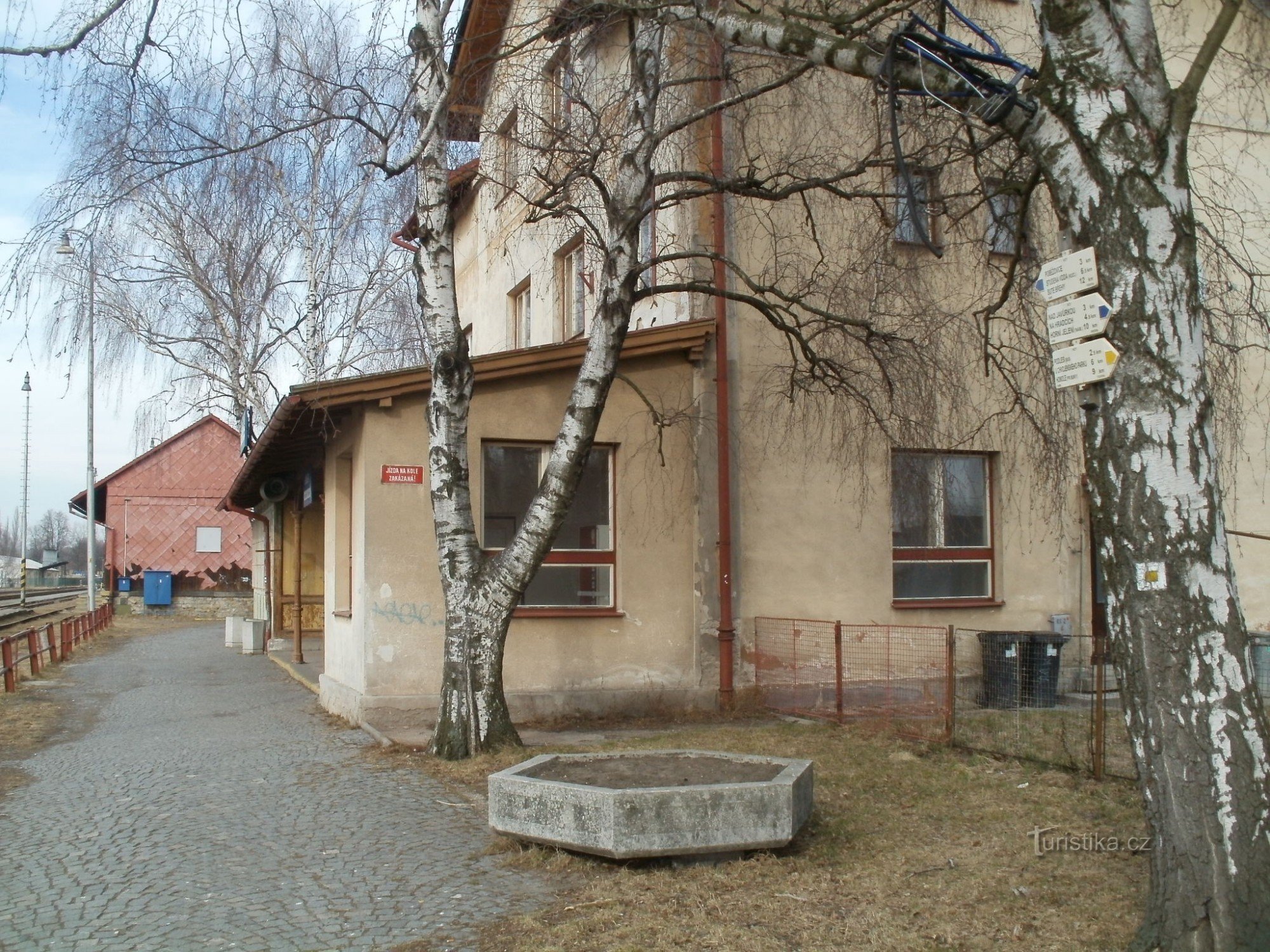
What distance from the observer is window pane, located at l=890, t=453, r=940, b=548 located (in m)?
12.6

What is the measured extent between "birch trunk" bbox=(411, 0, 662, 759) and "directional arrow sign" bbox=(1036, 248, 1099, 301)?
15.3ft

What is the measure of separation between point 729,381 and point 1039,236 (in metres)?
3.78

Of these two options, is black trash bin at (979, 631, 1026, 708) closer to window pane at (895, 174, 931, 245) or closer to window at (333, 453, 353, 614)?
window pane at (895, 174, 931, 245)

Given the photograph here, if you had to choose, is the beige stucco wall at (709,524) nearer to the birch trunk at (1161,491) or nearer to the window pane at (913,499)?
the window pane at (913,499)

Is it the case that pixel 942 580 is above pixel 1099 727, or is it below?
above

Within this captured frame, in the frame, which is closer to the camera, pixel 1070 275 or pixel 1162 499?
pixel 1162 499

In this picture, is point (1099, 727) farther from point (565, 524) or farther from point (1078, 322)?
point (565, 524)

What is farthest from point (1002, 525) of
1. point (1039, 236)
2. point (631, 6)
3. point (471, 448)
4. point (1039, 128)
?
point (1039, 128)

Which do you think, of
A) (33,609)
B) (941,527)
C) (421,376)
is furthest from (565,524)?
(33,609)

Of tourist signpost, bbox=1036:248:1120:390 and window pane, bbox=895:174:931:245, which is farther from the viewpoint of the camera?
window pane, bbox=895:174:931:245

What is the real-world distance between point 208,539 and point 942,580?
37104 millimetres

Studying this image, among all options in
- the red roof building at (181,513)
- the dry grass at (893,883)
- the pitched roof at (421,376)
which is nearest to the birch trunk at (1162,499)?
the dry grass at (893,883)

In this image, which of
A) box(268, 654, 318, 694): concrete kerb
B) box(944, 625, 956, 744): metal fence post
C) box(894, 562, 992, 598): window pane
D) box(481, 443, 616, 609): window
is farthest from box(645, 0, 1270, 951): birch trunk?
box(268, 654, 318, 694): concrete kerb

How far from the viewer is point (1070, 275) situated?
4727mm
